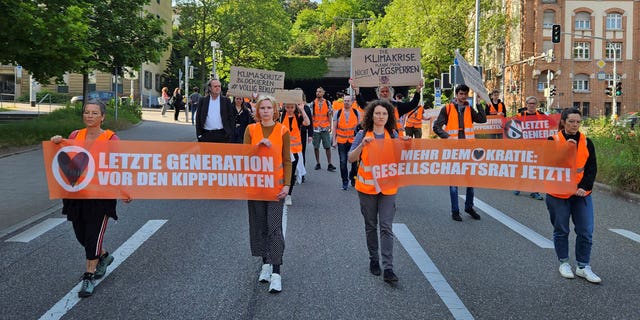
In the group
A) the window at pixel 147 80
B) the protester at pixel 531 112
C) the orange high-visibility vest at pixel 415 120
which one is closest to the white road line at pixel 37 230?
the protester at pixel 531 112

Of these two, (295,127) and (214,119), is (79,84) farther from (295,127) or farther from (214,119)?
(295,127)

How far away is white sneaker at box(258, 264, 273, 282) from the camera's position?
554 cm

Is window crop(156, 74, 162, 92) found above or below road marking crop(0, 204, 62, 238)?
above

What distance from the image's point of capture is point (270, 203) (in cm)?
559

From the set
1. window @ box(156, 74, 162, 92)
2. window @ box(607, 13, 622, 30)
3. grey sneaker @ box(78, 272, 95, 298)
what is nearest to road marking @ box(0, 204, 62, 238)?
grey sneaker @ box(78, 272, 95, 298)

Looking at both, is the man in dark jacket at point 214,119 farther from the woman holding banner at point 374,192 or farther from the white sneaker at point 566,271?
the white sneaker at point 566,271

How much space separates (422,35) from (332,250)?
4269cm

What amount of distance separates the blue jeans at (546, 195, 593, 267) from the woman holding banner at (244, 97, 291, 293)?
A: 2769 millimetres

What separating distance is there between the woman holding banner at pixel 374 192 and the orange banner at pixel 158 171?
908 mm

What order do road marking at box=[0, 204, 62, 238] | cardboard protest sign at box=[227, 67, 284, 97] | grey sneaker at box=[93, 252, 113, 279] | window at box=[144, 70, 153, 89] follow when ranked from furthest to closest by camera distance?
window at box=[144, 70, 153, 89] < cardboard protest sign at box=[227, 67, 284, 97] < road marking at box=[0, 204, 62, 238] < grey sneaker at box=[93, 252, 113, 279]

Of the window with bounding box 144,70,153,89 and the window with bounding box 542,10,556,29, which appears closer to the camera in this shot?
the window with bounding box 542,10,556,29

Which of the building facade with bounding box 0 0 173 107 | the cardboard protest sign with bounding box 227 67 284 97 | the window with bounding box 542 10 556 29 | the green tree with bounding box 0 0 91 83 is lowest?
the cardboard protest sign with bounding box 227 67 284 97

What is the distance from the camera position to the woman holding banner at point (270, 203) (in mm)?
5465

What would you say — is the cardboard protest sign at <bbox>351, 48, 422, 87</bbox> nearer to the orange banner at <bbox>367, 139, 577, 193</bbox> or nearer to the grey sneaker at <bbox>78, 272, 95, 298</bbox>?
the orange banner at <bbox>367, 139, 577, 193</bbox>
